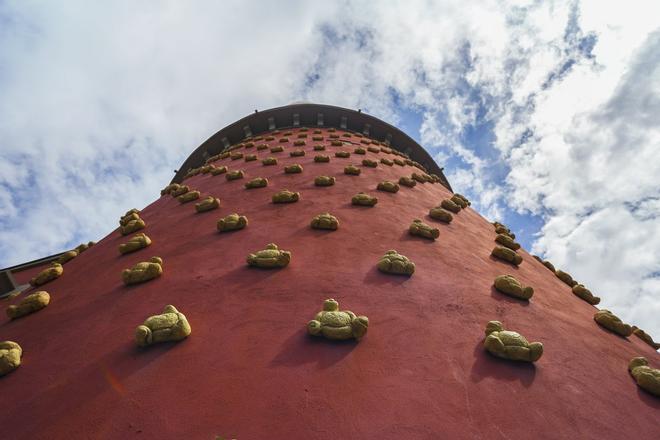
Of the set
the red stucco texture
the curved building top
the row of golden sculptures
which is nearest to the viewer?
the red stucco texture

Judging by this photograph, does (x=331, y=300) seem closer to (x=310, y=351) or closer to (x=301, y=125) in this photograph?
(x=310, y=351)

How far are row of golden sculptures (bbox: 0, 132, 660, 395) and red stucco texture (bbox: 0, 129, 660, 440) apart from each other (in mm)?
90

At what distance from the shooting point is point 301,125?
1366 centimetres

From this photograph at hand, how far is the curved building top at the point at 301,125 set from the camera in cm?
1341

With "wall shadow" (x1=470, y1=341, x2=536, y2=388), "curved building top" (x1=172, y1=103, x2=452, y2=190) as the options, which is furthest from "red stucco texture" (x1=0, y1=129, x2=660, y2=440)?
"curved building top" (x1=172, y1=103, x2=452, y2=190)

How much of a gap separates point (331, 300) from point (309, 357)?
0.58 metres

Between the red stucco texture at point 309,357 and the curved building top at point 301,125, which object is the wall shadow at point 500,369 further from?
the curved building top at point 301,125

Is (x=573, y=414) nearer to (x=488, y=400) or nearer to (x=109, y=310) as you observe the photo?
(x=488, y=400)

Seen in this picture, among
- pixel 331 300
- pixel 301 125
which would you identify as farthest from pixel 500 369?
pixel 301 125

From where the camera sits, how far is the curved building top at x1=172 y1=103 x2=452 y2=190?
528 inches

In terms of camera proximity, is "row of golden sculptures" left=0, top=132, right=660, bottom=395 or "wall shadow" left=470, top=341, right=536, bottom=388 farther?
"row of golden sculptures" left=0, top=132, right=660, bottom=395

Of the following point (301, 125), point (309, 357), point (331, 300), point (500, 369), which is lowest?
point (309, 357)

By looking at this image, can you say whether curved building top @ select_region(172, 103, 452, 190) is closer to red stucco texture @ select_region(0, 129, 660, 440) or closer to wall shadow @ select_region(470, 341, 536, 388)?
red stucco texture @ select_region(0, 129, 660, 440)

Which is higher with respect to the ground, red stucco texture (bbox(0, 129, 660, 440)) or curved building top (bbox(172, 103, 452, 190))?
curved building top (bbox(172, 103, 452, 190))
